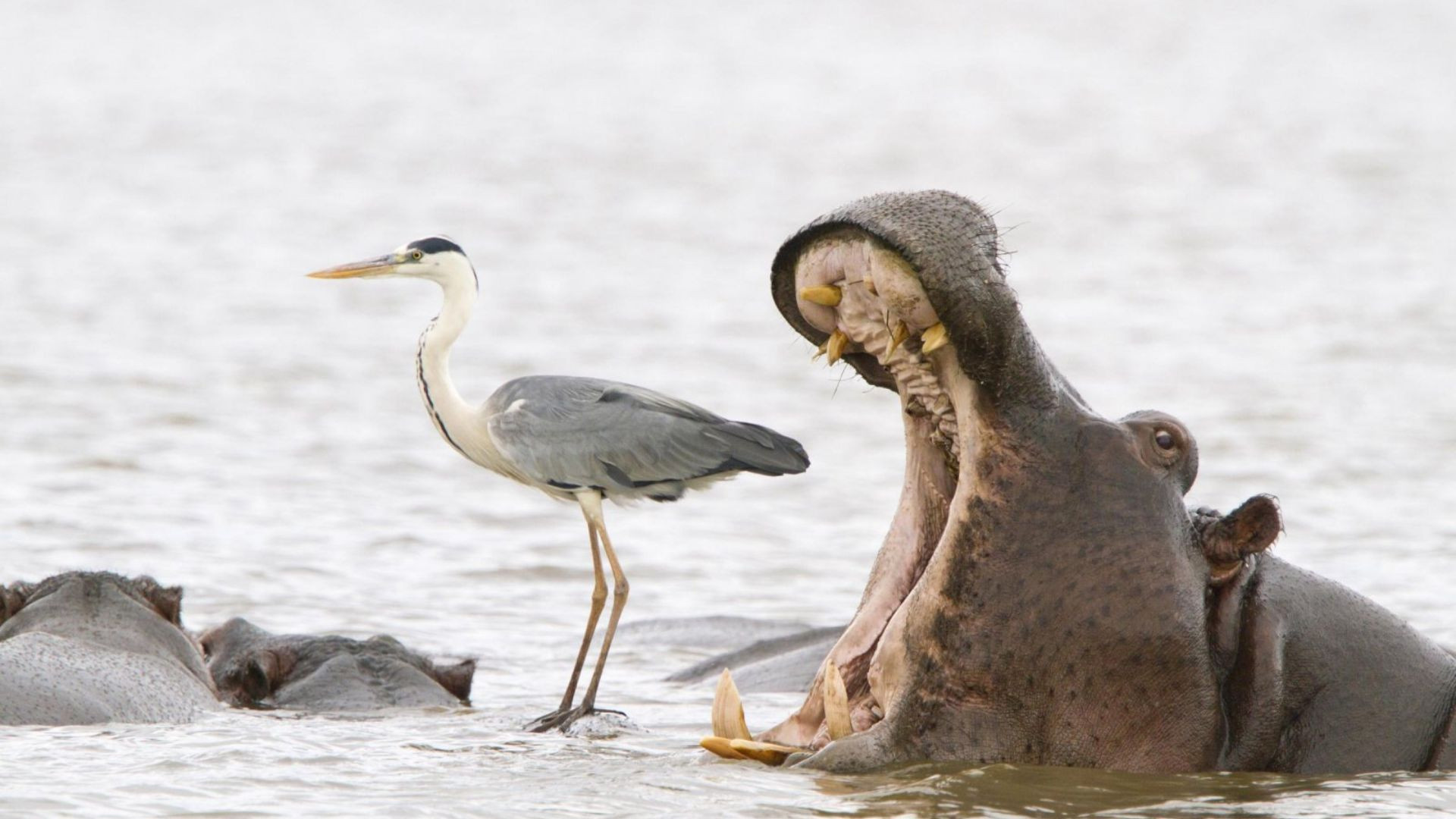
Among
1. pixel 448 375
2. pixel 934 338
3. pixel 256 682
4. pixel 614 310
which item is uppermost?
pixel 614 310

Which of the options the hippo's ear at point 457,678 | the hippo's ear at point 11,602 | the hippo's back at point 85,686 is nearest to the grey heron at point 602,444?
the hippo's ear at point 457,678

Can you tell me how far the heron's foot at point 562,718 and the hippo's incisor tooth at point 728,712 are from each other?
5.32ft

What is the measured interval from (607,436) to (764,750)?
8.99ft

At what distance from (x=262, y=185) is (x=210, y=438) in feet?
34.5

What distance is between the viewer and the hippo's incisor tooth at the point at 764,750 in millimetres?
4270

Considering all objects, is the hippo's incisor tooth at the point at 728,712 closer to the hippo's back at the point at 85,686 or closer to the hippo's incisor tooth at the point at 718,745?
the hippo's incisor tooth at the point at 718,745

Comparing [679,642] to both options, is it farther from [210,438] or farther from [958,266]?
[210,438]

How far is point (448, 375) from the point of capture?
7406mm

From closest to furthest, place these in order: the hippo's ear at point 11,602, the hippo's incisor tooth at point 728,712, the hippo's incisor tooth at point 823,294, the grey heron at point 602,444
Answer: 1. the hippo's incisor tooth at point 823,294
2. the hippo's incisor tooth at point 728,712
3. the hippo's ear at point 11,602
4. the grey heron at point 602,444

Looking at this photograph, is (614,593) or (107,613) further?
(614,593)

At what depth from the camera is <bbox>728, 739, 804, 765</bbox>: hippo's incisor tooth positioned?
4270 millimetres

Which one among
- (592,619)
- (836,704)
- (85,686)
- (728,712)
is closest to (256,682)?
(85,686)

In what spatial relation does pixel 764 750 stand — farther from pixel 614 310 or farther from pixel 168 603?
pixel 614 310

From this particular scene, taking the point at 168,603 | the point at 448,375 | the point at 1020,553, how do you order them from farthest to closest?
the point at 448,375 → the point at 168,603 → the point at 1020,553
